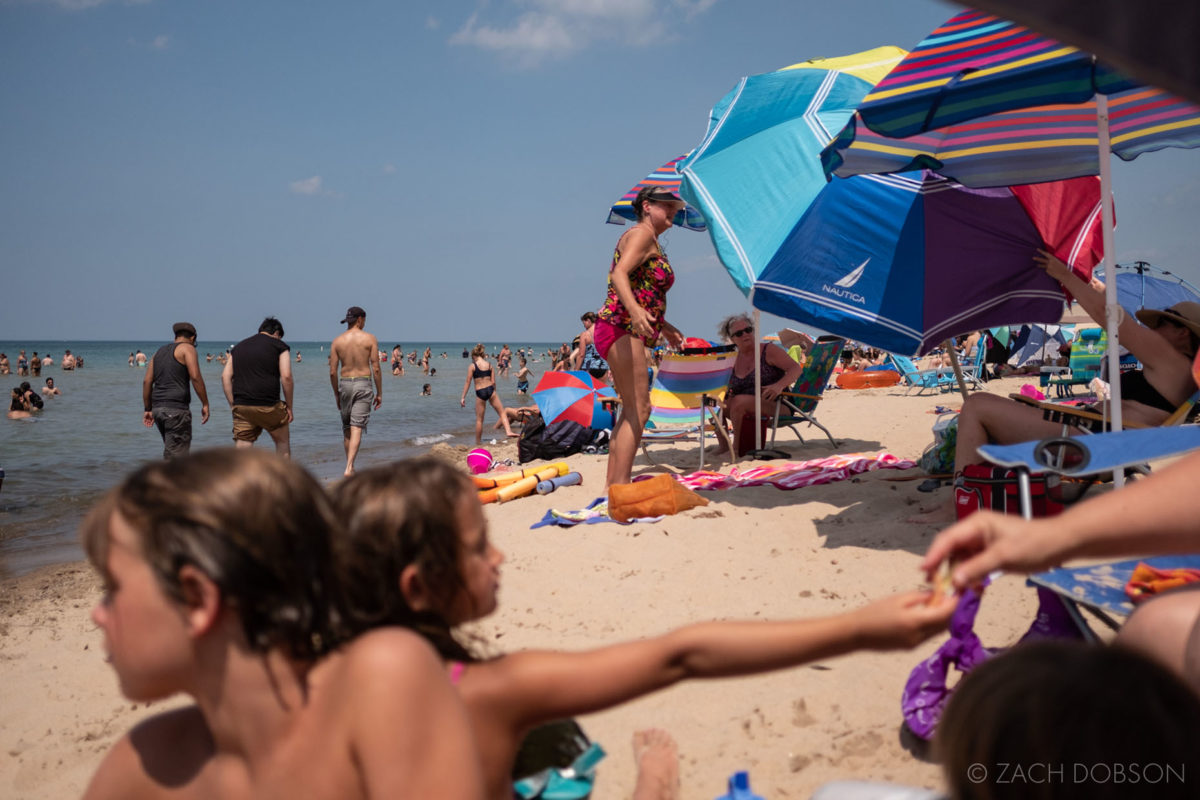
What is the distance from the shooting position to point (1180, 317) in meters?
3.78

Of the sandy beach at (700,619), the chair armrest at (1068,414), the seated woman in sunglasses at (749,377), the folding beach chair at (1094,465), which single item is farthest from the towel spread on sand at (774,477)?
the folding beach chair at (1094,465)

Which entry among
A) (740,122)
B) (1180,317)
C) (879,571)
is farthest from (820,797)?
(740,122)

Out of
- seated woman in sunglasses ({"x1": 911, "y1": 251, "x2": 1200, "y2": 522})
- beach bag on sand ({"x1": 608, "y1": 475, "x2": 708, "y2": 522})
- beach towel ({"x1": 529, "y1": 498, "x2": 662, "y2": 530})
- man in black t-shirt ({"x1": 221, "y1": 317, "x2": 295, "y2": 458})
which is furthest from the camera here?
man in black t-shirt ({"x1": 221, "y1": 317, "x2": 295, "y2": 458})

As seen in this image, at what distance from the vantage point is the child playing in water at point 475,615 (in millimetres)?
→ 1146

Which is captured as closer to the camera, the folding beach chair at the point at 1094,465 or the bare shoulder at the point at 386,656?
the bare shoulder at the point at 386,656

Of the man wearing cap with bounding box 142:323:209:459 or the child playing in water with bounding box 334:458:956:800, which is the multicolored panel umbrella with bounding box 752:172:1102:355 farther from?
the man wearing cap with bounding box 142:323:209:459

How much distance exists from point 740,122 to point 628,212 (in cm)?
262

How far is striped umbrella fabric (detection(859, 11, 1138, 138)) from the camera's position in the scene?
10.7 ft

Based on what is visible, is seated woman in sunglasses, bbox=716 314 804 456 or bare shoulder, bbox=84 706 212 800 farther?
seated woman in sunglasses, bbox=716 314 804 456

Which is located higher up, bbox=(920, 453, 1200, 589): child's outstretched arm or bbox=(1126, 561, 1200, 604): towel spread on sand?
bbox=(920, 453, 1200, 589): child's outstretched arm

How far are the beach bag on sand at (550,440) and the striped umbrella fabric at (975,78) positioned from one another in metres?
5.29

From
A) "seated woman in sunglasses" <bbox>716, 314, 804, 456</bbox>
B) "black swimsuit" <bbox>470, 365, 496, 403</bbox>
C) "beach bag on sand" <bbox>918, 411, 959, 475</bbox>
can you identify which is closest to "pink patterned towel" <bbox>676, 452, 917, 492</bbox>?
"beach bag on sand" <bbox>918, 411, 959, 475</bbox>

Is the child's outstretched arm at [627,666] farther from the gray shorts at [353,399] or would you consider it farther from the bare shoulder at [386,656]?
the gray shorts at [353,399]

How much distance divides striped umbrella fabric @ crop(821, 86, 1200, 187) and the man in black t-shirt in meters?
5.39
